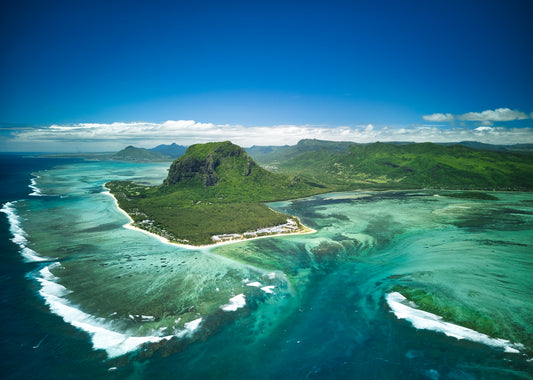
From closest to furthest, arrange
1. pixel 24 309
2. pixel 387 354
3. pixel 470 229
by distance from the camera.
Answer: pixel 387 354 < pixel 24 309 < pixel 470 229

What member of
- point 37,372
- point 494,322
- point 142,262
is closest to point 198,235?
point 142,262

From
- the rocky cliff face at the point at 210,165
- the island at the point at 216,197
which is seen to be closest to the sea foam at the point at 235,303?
the island at the point at 216,197

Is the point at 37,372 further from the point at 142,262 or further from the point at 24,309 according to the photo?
the point at 142,262

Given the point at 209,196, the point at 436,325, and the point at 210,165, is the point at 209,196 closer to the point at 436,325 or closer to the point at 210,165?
the point at 210,165

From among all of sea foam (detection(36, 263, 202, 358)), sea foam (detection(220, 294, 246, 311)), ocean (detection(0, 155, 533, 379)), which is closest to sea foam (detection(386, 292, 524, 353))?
ocean (detection(0, 155, 533, 379))

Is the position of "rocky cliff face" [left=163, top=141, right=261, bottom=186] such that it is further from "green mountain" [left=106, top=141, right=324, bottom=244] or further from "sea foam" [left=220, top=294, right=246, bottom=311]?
"sea foam" [left=220, top=294, right=246, bottom=311]

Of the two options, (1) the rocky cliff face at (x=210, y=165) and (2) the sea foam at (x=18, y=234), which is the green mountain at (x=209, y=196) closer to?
(1) the rocky cliff face at (x=210, y=165)

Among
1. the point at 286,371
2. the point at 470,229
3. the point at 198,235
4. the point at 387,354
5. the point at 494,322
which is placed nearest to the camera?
the point at 286,371
